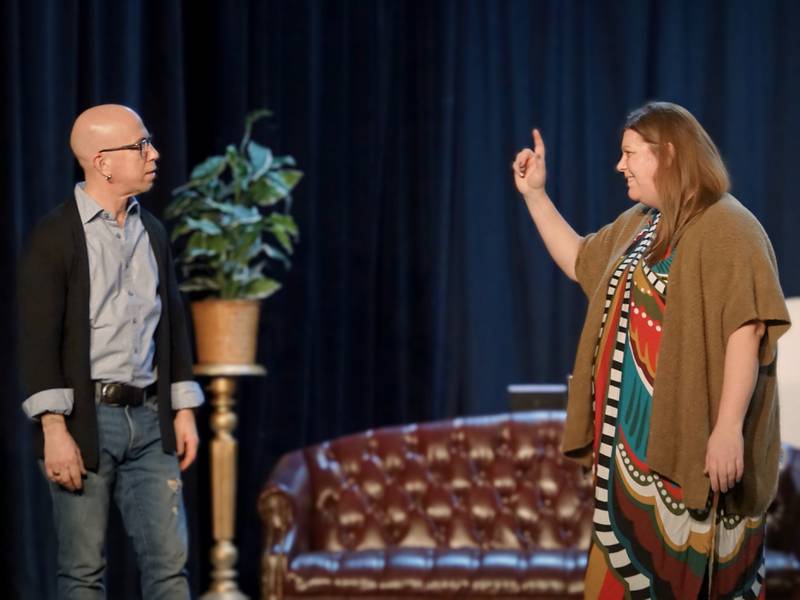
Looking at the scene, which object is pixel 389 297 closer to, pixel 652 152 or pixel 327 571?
pixel 327 571

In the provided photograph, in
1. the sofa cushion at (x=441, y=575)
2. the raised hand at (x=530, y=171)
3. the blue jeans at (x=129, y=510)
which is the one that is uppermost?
the raised hand at (x=530, y=171)

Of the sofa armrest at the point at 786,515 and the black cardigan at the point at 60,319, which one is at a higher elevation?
the black cardigan at the point at 60,319

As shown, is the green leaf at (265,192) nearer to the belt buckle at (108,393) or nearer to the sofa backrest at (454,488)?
the sofa backrest at (454,488)

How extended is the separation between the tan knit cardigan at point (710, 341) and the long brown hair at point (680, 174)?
3 cm

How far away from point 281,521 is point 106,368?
1477mm

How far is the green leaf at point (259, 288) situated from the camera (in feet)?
15.6

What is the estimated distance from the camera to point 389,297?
5.75 metres

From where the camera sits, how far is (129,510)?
3.03 m

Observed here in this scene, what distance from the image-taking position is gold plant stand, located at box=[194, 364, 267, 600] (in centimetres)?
475

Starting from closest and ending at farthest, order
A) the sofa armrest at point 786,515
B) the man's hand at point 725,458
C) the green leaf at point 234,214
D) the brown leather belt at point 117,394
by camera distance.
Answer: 1. the man's hand at point 725,458
2. the brown leather belt at point 117,394
3. the sofa armrest at point 786,515
4. the green leaf at point 234,214

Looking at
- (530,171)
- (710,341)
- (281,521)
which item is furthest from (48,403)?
(281,521)

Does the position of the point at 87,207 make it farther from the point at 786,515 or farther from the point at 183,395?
the point at 786,515

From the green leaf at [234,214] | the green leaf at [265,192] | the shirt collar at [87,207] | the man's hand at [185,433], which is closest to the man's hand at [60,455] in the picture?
the man's hand at [185,433]

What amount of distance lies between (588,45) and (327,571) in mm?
2837
